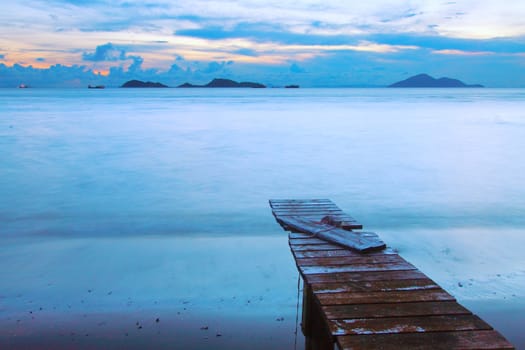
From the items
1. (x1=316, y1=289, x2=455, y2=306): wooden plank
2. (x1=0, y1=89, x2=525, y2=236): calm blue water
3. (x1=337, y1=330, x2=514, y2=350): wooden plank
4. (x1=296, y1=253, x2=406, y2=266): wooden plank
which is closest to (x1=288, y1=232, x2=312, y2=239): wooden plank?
(x1=296, y1=253, x2=406, y2=266): wooden plank

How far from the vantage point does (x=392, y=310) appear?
3.38 metres

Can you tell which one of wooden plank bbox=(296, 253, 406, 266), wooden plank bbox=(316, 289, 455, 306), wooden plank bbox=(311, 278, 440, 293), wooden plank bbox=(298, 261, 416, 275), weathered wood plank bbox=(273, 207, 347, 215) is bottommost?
weathered wood plank bbox=(273, 207, 347, 215)

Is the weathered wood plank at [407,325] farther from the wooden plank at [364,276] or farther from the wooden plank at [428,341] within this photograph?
the wooden plank at [364,276]

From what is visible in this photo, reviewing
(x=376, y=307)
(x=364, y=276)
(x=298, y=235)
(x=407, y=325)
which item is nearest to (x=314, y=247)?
(x=298, y=235)

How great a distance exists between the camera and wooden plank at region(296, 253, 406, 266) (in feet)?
14.3

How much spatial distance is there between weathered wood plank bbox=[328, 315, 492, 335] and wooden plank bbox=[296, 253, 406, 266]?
1.12 m

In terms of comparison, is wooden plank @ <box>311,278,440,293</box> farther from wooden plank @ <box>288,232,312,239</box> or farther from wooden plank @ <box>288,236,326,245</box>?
wooden plank @ <box>288,232,312,239</box>

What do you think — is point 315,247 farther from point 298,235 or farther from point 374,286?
point 374,286

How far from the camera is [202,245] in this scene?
8070mm

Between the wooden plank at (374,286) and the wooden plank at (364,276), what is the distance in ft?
0.23

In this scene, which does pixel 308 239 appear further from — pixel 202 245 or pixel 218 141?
pixel 218 141

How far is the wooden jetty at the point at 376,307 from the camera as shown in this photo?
299 cm

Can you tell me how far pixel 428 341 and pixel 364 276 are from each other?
1096mm

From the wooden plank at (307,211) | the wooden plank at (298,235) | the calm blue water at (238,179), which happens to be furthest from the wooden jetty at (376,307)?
the calm blue water at (238,179)
